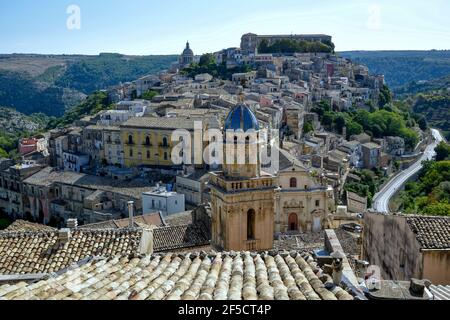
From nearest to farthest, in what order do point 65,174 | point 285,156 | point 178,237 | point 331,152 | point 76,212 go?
point 178,237 → point 285,156 → point 76,212 → point 65,174 → point 331,152

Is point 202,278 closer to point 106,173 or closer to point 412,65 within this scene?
point 106,173

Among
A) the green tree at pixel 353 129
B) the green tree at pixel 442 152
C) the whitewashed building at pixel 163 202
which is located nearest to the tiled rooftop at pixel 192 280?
the whitewashed building at pixel 163 202

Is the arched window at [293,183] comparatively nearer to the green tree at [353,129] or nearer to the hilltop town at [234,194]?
the hilltop town at [234,194]

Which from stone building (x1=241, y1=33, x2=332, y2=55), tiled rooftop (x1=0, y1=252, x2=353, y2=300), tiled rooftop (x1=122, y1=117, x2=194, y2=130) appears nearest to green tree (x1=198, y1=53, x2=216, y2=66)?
stone building (x1=241, y1=33, x2=332, y2=55)

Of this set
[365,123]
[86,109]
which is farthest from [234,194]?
[86,109]
